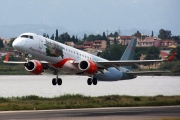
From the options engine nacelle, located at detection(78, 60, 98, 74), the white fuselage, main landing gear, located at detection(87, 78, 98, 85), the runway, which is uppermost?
the white fuselage

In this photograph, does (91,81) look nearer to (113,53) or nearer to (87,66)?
(87,66)

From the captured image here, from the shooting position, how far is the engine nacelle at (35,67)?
6706 cm

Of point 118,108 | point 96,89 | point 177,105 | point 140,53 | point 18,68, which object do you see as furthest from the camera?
point 140,53

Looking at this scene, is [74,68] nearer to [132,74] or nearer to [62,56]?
[62,56]

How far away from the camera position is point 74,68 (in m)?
68.1

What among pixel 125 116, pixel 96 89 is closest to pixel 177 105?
pixel 125 116

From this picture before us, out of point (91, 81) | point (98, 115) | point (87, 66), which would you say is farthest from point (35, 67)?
point (98, 115)

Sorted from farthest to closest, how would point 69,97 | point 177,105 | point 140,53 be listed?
point 140,53 < point 69,97 < point 177,105

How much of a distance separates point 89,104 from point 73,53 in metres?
5.76

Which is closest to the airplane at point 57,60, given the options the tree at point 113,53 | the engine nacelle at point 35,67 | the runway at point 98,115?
the engine nacelle at point 35,67

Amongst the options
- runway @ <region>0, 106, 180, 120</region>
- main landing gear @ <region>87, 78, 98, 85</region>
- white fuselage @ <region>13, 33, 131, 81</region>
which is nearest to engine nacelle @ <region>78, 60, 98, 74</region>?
white fuselage @ <region>13, 33, 131, 81</region>

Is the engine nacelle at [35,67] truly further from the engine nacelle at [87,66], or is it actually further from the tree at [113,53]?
the tree at [113,53]

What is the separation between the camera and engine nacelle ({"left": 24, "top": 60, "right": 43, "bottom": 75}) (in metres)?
67.1

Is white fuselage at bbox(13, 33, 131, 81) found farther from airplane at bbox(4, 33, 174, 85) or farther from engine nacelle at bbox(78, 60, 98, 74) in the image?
engine nacelle at bbox(78, 60, 98, 74)
